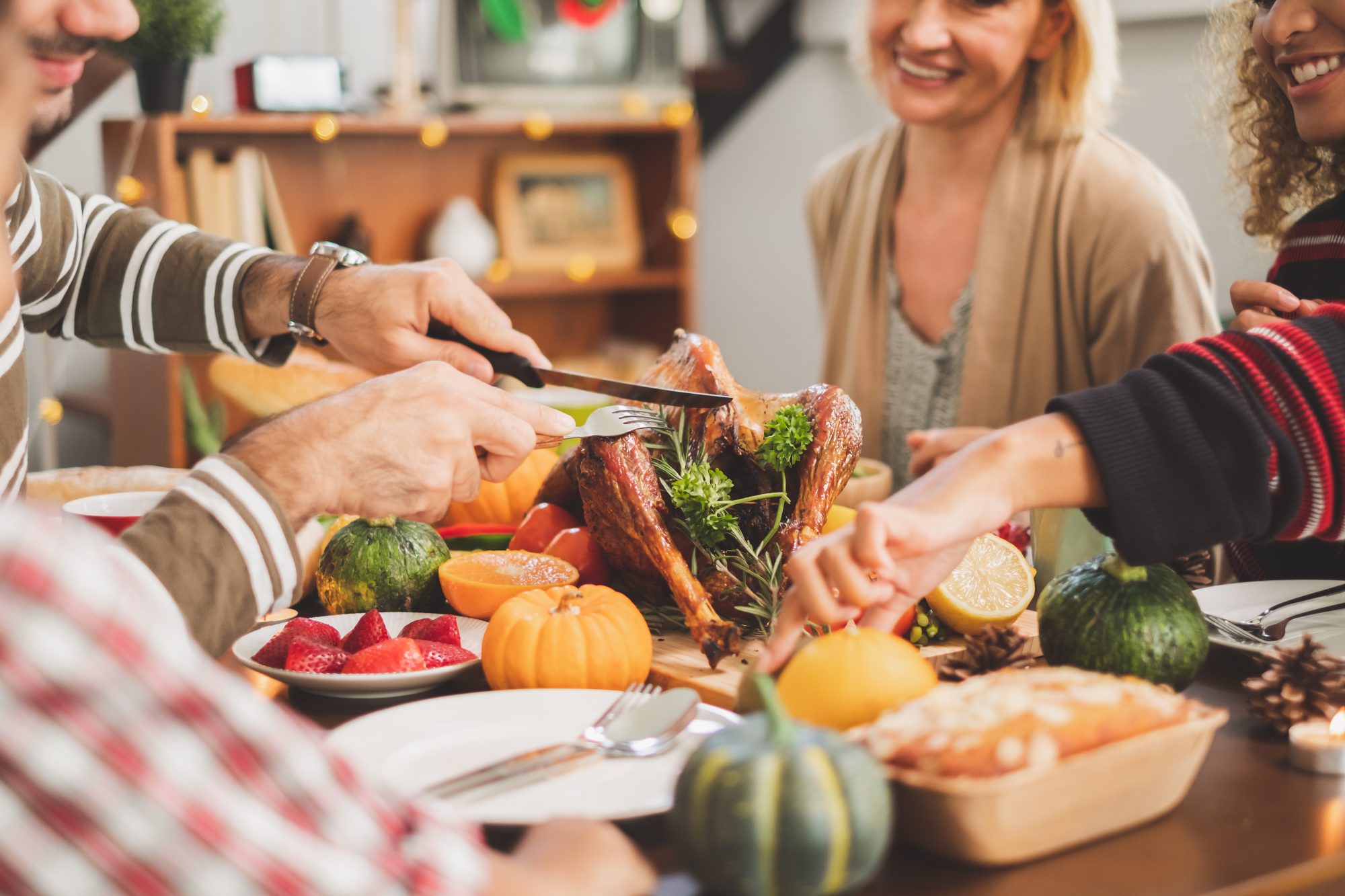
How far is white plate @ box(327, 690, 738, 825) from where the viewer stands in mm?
826

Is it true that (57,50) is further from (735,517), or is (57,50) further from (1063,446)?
(1063,446)

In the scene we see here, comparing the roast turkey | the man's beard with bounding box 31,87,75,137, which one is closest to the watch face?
the man's beard with bounding box 31,87,75,137

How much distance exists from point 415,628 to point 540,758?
1.14 feet

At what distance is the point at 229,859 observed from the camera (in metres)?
0.56

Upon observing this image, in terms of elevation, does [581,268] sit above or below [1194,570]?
above

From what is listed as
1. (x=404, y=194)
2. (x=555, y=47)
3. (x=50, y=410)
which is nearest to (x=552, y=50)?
(x=555, y=47)

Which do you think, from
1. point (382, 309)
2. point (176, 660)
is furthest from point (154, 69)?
point (176, 660)

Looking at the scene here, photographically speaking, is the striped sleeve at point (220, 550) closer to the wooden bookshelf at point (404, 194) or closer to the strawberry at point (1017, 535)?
the strawberry at point (1017, 535)

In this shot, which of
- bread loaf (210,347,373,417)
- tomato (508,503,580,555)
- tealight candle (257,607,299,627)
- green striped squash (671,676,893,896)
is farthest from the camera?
bread loaf (210,347,373,417)

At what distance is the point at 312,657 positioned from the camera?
1084 mm

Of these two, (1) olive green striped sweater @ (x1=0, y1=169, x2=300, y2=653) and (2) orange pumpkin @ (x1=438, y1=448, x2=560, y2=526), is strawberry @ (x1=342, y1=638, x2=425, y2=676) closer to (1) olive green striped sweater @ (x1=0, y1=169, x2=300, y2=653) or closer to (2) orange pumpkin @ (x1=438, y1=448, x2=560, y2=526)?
(1) olive green striped sweater @ (x1=0, y1=169, x2=300, y2=653)

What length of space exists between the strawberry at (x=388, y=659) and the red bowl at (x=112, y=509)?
1.23 feet

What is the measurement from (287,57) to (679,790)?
315 cm

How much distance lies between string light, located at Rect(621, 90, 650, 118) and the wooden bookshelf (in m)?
0.03
